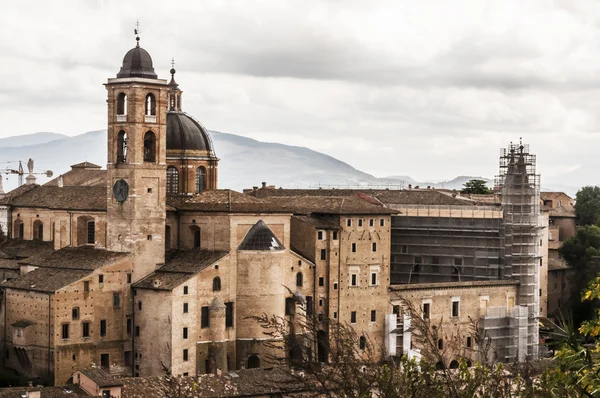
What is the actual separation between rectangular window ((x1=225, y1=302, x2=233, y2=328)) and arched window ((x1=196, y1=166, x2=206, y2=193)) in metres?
9.93

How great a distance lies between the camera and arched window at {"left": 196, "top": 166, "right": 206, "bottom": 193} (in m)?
59.0

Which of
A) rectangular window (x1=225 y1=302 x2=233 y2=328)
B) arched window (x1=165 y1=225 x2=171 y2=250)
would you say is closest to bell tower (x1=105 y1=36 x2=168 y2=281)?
arched window (x1=165 y1=225 x2=171 y2=250)

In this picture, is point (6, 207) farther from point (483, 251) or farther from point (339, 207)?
point (483, 251)

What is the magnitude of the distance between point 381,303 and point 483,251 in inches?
291

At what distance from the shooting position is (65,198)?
56500 millimetres

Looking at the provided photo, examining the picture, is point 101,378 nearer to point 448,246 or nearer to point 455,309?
→ point 455,309

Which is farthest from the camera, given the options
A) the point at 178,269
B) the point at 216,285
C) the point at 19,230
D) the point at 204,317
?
the point at 19,230

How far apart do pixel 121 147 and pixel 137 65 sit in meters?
3.38

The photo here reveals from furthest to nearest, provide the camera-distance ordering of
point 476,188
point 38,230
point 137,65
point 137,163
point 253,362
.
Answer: point 476,188 < point 38,230 < point 137,65 < point 137,163 < point 253,362

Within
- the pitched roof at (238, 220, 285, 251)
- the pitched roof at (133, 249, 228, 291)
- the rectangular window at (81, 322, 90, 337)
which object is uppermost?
the pitched roof at (238, 220, 285, 251)

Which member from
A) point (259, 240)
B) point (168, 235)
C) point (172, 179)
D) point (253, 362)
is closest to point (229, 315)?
point (253, 362)

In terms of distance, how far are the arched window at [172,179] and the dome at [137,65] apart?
6.56m

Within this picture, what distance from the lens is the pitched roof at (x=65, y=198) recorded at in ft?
178

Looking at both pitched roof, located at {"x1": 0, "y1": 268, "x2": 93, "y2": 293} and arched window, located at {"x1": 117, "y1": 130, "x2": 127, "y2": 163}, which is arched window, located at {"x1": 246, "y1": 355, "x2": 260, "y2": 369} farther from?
arched window, located at {"x1": 117, "y1": 130, "x2": 127, "y2": 163}
